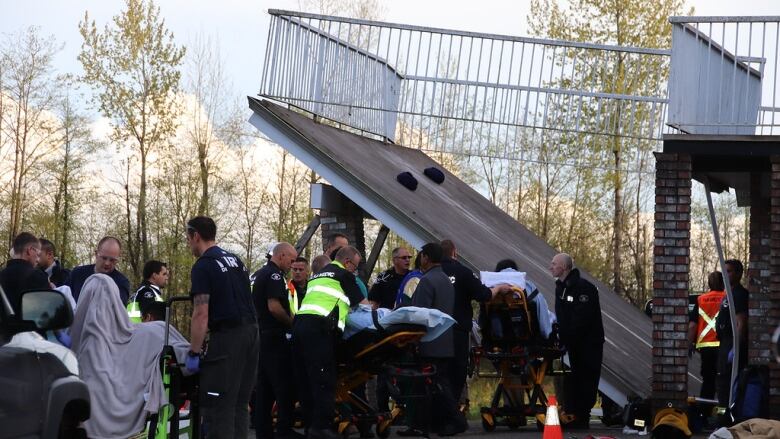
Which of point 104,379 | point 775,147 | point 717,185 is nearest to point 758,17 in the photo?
point 775,147

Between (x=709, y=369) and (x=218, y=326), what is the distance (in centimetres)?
944

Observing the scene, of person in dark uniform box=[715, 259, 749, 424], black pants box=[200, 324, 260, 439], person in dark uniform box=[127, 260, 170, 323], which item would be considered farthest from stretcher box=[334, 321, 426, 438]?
person in dark uniform box=[715, 259, 749, 424]

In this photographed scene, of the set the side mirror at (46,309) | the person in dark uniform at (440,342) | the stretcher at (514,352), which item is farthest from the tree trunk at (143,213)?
the side mirror at (46,309)

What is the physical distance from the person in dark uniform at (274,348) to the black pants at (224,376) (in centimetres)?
236

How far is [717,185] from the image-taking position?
17594mm

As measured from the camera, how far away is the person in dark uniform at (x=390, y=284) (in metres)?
15.8

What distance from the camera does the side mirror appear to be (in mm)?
6926

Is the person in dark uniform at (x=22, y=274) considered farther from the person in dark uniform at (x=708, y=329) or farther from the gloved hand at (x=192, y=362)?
the person in dark uniform at (x=708, y=329)

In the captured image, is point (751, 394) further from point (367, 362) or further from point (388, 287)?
point (388, 287)

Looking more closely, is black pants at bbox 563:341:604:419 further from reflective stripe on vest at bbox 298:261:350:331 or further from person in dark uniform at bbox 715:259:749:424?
reflective stripe on vest at bbox 298:261:350:331

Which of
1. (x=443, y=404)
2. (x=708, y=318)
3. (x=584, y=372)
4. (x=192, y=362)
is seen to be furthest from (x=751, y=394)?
(x=192, y=362)

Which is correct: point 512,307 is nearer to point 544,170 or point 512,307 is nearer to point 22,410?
point 22,410

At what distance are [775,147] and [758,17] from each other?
4.63ft

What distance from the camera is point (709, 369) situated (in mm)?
17672
